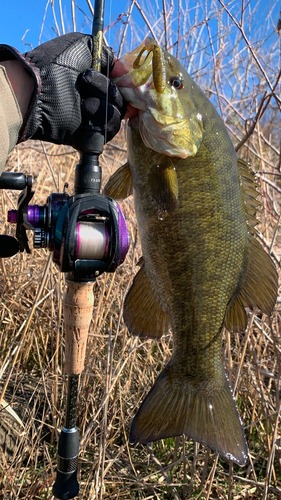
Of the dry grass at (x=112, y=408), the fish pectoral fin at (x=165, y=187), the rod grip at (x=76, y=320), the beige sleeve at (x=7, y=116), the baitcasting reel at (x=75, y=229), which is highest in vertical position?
the beige sleeve at (x=7, y=116)

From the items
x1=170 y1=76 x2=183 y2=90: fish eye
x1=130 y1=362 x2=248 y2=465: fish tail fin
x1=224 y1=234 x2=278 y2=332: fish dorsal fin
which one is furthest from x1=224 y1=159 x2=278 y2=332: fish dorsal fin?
x1=170 y1=76 x2=183 y2=90: fish eye

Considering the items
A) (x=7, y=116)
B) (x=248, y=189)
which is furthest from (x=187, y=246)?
(x=7, y=116)

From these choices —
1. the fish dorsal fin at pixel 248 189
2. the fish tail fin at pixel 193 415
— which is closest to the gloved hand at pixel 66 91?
the fish dorsal fin at pixel 248 189

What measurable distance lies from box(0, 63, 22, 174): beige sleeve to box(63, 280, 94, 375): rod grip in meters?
0.55

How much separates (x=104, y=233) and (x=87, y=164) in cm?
29

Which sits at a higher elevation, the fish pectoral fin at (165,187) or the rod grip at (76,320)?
the fish pectoral fin at (165,187)

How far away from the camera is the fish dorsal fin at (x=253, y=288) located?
1.65 meters

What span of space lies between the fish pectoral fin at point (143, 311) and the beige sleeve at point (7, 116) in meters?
0.71

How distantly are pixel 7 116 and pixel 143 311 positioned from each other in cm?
91

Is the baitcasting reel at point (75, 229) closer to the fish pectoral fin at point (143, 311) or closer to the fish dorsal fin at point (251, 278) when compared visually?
the fish pectoral fin at point (143, 311)

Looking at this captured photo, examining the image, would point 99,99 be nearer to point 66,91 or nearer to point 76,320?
point 66,91

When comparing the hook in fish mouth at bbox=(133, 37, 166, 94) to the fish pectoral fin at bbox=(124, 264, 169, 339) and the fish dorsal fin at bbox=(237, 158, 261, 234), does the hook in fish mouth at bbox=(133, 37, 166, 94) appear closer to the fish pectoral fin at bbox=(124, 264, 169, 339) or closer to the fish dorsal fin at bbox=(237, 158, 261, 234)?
the fish dorsal fin at bbox=(237, 158, 261, 234)

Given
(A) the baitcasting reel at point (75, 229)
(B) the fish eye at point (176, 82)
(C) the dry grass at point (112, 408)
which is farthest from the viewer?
(C) the dry grass at point (112, 408)

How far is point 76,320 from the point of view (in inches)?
66.0
